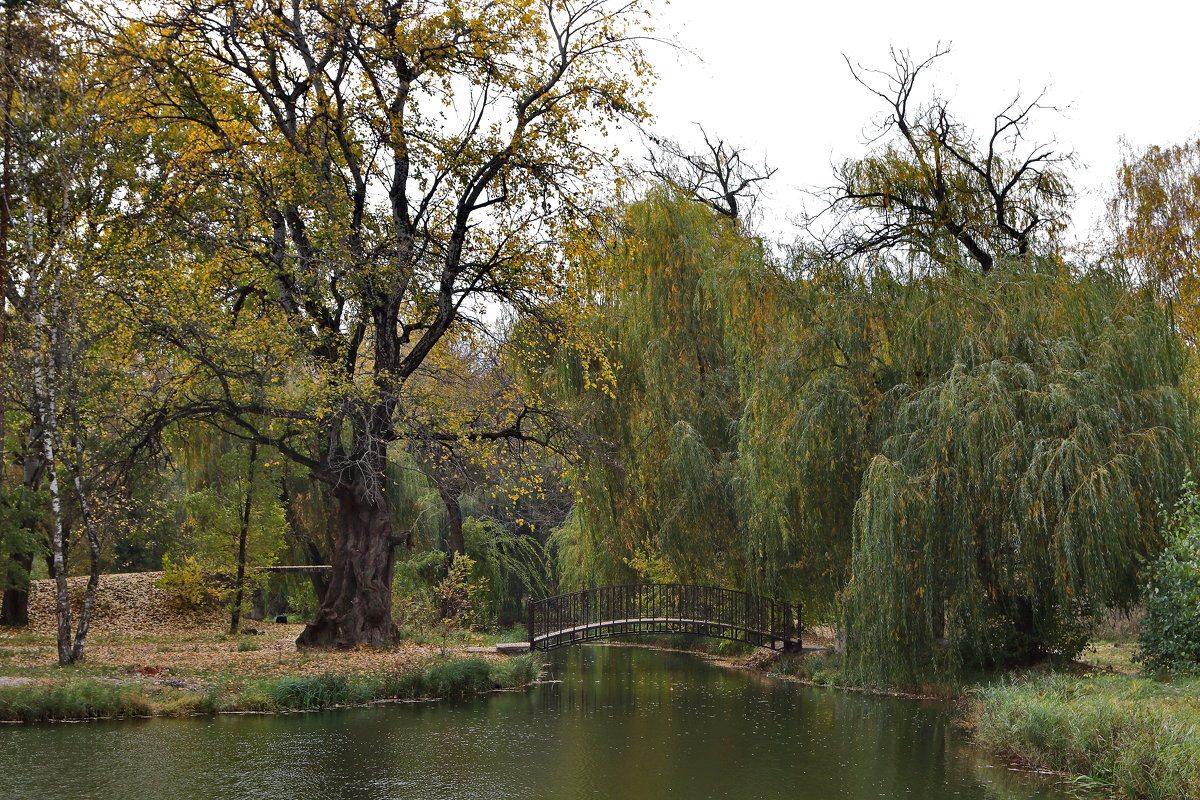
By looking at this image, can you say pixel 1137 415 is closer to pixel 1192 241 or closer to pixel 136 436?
pixel 1192 241

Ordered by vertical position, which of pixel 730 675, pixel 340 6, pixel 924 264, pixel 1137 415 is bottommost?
pixel 730 675

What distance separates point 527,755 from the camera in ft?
34.2

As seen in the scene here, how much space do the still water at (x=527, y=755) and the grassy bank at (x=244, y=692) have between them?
304 millimetres

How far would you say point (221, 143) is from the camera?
14.5 metres

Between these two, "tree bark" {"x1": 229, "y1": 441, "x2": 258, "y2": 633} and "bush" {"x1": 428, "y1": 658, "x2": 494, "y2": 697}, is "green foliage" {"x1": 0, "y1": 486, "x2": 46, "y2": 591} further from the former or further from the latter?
"bush" {"x1": 428, "y1": 658, "x2": 494, "y2": 697}

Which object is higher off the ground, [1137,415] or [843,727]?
[1137,415]

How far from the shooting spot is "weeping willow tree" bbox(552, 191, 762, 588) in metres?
17.3

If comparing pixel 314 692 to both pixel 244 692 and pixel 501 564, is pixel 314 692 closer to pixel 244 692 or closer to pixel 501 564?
pixel 244 692

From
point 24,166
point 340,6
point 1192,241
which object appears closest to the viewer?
point 24,166

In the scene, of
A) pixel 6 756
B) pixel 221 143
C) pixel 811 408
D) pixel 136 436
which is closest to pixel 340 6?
pixel 221 143

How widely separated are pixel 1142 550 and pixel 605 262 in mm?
8005

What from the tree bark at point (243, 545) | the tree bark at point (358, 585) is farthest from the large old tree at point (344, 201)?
the tree bark at point (243, 545)

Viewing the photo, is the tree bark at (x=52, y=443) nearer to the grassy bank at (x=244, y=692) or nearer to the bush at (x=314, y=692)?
the grassy bank at (x=244, y=692)

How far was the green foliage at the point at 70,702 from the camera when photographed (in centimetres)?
1062
